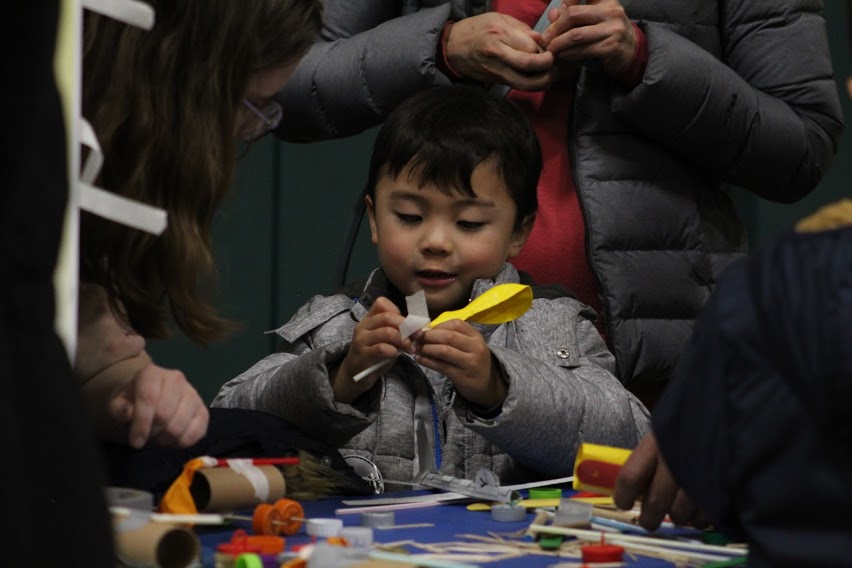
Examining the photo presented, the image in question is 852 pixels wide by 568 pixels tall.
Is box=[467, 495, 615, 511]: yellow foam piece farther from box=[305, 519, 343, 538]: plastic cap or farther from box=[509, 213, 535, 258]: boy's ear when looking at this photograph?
box=[509, 213, 535, 258]: boy's ear

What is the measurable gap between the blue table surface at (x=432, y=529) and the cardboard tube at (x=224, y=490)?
0.07 ft

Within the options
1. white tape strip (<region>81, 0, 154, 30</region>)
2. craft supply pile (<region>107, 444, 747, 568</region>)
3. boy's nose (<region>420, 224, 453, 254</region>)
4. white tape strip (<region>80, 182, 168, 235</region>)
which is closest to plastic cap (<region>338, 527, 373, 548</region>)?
craft supply pile (<region>107, 444, 747, 568</region>)

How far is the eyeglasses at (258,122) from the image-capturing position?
150 centimetres

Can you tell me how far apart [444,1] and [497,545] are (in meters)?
1.26

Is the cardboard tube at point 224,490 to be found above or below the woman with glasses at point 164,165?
below

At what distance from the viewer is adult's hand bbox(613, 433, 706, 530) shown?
1.14 meters

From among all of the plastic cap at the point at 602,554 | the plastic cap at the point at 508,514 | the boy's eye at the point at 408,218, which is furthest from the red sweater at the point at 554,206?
the plastic cap at the point at 602,554

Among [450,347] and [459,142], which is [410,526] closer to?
[450,347]

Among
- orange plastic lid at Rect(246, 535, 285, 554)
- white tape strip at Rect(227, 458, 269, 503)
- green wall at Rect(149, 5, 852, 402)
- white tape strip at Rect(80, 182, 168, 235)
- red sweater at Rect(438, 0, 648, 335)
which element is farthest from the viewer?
green wall at Rect(149, 5, 852, 402)

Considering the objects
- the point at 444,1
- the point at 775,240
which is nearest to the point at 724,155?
the point at 444,1

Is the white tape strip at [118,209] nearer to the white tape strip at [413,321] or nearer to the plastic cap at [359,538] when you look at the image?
the plastic cap at [359,538]

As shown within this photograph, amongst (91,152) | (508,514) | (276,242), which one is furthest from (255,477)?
(276,242)

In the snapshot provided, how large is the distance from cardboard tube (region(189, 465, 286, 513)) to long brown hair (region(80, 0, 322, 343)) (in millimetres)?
213

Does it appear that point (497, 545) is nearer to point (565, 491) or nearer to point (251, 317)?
point (565, 491)
